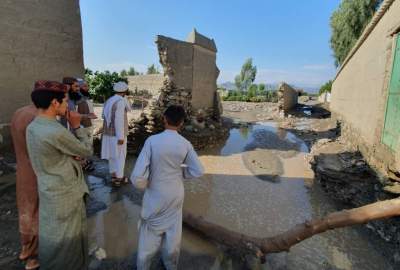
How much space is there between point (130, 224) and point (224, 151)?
553 centimetres

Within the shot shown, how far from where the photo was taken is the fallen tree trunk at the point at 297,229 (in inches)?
93.7

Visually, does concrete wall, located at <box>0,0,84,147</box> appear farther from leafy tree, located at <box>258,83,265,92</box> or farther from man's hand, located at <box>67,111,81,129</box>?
leafy tree, located at <box>258,83,265,92</box>

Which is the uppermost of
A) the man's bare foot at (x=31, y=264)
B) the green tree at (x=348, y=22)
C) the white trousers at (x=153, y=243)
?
the green tree at (x=348, y=22)

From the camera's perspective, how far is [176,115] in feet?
7.27

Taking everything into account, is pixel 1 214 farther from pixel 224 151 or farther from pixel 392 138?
pixel 224 151

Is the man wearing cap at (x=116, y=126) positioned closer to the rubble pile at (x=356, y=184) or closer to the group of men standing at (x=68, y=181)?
the group of men standing at (x=68, y=181)

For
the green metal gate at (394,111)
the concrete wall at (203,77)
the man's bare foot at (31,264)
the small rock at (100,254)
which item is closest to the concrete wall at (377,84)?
the green metal gate at (394,111)

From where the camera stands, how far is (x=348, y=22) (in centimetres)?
1808

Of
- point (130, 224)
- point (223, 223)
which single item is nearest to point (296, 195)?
point (223, 223)

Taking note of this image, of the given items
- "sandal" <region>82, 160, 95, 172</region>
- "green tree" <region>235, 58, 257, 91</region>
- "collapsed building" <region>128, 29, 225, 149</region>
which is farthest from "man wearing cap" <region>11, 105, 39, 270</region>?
"green tree" <region>235, 58, 257, 91</region>

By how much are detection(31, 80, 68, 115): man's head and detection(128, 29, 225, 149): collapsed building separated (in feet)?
17.9

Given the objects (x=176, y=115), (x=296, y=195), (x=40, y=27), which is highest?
(x=40, y=27)

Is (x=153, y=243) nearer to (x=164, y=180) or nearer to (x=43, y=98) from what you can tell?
(x=164, y=180)

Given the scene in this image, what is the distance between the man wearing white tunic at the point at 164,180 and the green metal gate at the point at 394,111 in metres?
3.02
